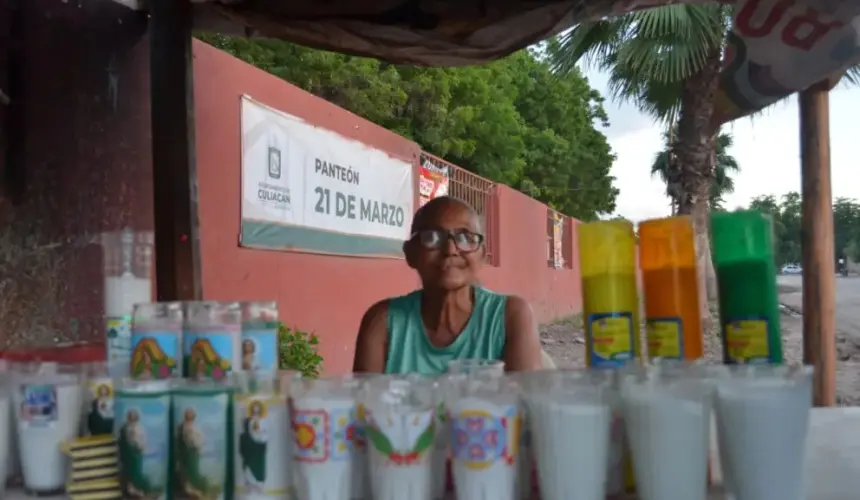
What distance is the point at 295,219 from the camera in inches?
187

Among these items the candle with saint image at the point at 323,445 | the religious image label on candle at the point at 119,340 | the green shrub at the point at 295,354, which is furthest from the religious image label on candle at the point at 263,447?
the green shrub at the point at 295,354

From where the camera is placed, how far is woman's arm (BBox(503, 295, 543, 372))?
1982 mm

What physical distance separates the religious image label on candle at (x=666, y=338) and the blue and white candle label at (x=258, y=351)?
0.62 m

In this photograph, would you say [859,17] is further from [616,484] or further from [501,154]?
[501,154]

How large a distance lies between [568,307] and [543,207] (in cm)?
299

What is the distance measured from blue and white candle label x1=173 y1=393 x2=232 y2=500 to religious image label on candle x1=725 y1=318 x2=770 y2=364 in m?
0.76

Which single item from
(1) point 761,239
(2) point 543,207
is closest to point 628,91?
(2) point 543,207

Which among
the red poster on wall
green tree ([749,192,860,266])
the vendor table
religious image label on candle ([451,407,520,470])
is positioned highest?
the red poster on wall

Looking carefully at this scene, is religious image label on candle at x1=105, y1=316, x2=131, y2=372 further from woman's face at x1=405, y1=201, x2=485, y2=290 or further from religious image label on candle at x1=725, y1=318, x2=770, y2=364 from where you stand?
religious image label on candle at x1=725, y1=318, x2=770, y2=364

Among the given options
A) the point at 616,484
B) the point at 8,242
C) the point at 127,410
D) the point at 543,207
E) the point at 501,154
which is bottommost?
the point at 616,484

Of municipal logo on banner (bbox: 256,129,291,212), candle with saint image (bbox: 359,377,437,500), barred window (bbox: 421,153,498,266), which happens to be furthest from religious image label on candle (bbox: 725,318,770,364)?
barred window (bbox: 421,153,498,266)

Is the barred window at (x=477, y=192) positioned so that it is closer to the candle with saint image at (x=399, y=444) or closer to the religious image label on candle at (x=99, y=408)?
the religious image label on candle at (x=99, y=408)

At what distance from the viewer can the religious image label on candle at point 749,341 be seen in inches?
44.1

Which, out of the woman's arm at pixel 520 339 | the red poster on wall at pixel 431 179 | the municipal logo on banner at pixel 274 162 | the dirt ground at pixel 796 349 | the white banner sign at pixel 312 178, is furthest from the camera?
the red poster on wall at pixel 431 179
